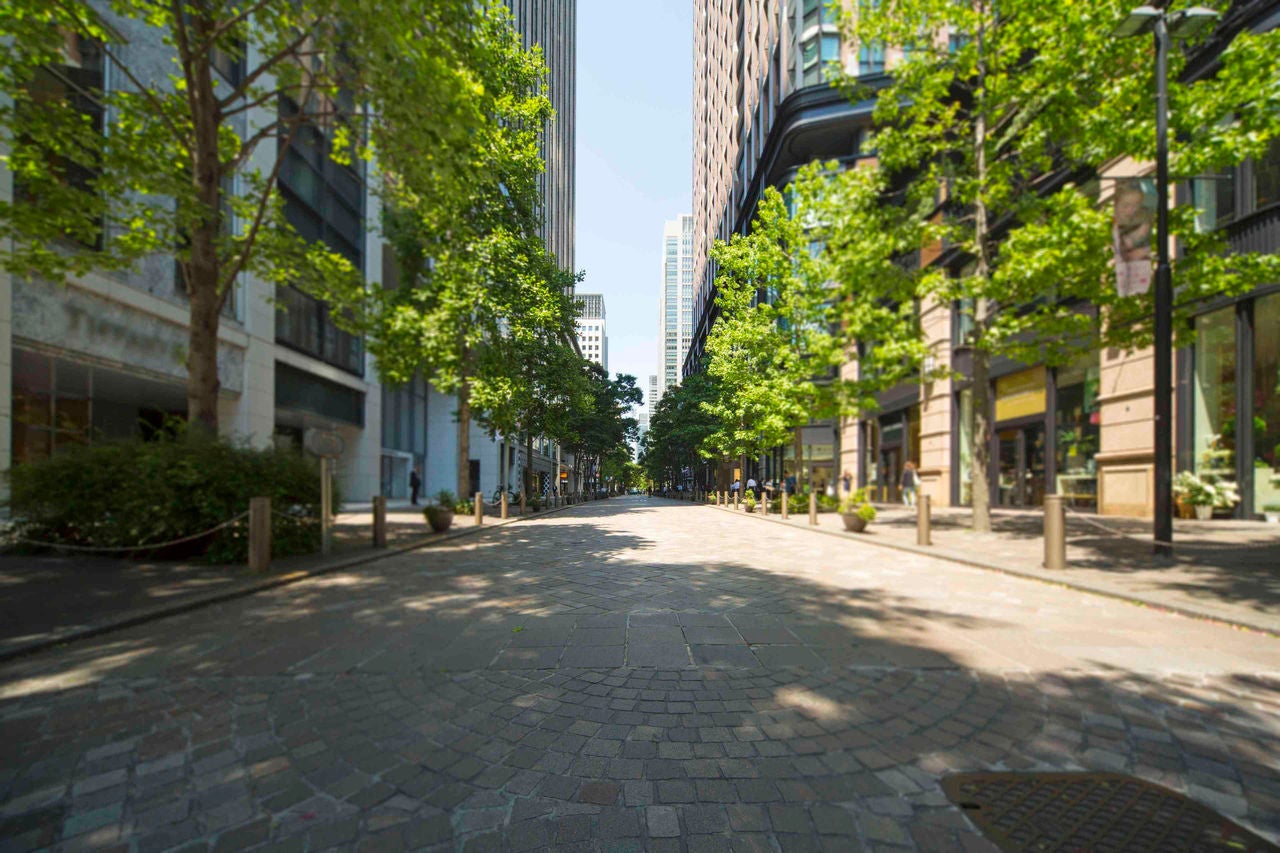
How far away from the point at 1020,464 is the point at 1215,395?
7.07 m

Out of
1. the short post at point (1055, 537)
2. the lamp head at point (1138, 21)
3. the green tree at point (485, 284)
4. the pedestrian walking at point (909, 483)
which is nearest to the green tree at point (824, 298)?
the lamp head at point (1138, 21)

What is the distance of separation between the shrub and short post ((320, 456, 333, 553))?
1.55 ft

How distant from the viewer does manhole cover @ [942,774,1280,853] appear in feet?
6.97

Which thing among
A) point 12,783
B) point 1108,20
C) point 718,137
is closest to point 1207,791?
point 12,783

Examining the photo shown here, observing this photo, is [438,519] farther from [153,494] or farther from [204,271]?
[204,271]

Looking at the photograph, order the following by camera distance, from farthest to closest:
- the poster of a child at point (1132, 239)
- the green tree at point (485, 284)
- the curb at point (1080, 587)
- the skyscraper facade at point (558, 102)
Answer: the skyscraper facade at point (558, 102)
the green tree at point (485, 284)
the poster of a child at point (1132, 239)
the curb at point (1080, 587)

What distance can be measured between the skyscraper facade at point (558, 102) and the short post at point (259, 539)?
44712 millimetres

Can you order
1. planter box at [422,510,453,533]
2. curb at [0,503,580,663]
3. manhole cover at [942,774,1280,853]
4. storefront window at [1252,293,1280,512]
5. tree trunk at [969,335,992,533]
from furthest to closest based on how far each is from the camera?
planter box at [422,510,453,533] < storefront window at [1252,293,1280,512] < tree trunk at [969,335,992,533] < curb at [0,503,580,663] < manhole cover at [942,774,1280,853]

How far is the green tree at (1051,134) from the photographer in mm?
8930

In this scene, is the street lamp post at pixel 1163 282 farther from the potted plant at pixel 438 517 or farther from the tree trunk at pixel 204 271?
the tree trunk at pixel 204 271

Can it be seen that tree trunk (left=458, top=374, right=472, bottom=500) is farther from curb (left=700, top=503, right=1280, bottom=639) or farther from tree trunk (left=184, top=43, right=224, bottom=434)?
curb (left=700, top=503, right=1280, bottom=639)

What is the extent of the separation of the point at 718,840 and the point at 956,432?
25.7m

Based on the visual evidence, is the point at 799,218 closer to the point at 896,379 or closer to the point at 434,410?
the point at 896,379

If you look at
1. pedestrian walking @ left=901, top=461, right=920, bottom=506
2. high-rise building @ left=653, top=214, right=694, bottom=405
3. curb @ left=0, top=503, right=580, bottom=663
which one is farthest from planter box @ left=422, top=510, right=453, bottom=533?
high-rise building @ left=653, top=214, right=694, bottom=405
